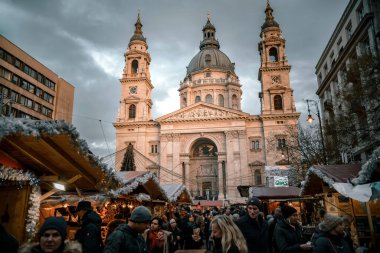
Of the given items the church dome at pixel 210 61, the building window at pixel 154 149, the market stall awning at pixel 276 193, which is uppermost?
the church dome at pixel 210 61

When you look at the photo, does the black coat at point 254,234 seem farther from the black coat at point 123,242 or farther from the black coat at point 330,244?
the black coat at point 123,242

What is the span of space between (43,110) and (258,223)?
44613 mm

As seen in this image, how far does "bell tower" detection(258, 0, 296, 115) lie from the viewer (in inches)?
1794

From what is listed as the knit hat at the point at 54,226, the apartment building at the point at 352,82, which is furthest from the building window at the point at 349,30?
the knit hat at the point at 54,226

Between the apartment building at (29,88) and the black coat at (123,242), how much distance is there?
105 ft

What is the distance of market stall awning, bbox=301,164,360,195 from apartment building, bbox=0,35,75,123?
1181 inches

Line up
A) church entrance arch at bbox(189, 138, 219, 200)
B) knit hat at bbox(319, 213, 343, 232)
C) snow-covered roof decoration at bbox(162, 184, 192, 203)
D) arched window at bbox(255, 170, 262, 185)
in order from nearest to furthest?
knit hat at bbox(319, 213, 343, 232), snow-covered roof decoration at bbox(162, 184, 192, 203), arched window at bbox(255, 170, 262, 185), church entrance arch at bbox(189, 138, 219, 200)

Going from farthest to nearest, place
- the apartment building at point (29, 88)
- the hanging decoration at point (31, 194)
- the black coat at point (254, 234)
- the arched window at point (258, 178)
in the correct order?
the arched window at point (258, 178), the apartment building at point (29, 88), the hanging decoration at point (31, 194), the black coat at point (254, 234)

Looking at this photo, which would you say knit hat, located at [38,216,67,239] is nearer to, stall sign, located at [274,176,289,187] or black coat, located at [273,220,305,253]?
black coat, located at [273,220,305,253]

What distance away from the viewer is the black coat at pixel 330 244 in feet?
12.8

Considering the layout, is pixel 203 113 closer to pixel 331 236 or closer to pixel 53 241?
pixel 331 236

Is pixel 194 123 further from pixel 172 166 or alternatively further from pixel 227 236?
pixel 227 236

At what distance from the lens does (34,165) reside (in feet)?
19.9

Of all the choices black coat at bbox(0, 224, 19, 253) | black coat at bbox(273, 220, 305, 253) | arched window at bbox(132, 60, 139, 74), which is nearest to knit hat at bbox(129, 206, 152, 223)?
black coat at bbox(0, 224, 19, 253)
